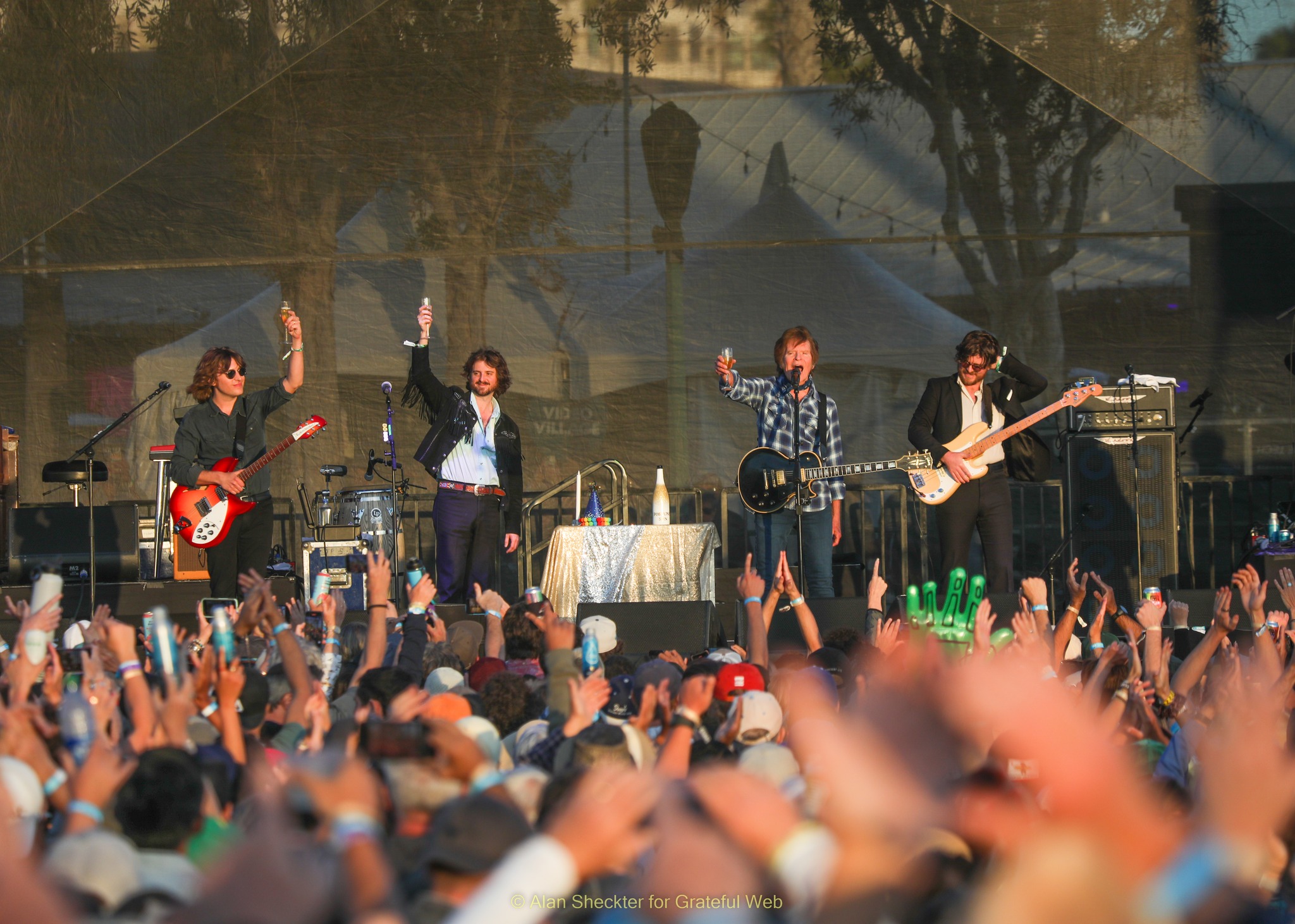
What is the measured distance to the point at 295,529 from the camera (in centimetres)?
910

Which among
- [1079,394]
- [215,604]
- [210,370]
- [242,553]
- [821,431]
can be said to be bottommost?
[215,604]

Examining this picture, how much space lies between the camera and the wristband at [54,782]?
253 cm

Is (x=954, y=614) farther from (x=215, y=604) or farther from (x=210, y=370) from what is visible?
(x=210, y=370)

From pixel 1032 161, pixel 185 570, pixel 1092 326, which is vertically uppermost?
pixel 1032 161

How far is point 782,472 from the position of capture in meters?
6.45

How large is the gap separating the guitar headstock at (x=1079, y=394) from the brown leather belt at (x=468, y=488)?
298cm

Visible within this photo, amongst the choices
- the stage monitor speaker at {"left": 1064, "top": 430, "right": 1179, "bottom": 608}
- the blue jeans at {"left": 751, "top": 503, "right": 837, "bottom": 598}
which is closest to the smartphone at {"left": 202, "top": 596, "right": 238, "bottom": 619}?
the blue jeans at {"left": 751, "top": 503, "right": 837, "bottom": 598}

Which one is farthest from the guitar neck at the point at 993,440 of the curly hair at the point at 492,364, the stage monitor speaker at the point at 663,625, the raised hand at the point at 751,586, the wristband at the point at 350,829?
the wristband at the point at 350,829

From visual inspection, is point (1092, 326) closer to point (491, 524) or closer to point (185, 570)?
point (491, 524)

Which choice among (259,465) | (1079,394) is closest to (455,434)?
(259,465)

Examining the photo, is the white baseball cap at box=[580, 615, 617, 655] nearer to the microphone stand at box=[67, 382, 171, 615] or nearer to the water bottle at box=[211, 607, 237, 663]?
Answer: the water bottle at box=[211, 607, 237, 663]

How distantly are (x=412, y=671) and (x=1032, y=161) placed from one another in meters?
6.61

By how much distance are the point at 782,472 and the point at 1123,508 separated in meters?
2.14

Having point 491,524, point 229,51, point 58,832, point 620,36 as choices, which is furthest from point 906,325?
point 58,832
